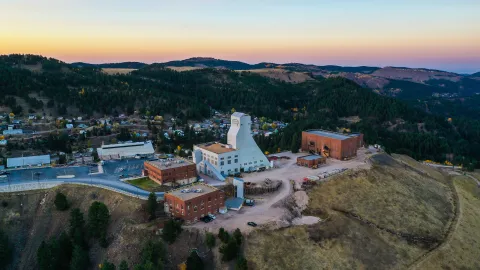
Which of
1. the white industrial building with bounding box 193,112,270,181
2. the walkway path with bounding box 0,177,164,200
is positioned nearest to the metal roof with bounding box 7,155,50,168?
the walkway path with bounding box 0,177,164,200

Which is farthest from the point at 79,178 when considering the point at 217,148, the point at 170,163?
the point at 217,148

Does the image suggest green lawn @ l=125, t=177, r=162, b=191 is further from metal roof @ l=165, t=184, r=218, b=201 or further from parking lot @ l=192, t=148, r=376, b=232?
parking lot @ l=192, t=148, r=376, b=232

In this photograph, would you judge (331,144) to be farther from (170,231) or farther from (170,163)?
(170,231)

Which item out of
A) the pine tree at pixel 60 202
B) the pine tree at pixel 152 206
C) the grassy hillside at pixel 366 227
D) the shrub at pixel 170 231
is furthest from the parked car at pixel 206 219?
the pine tree at pixel 60 202

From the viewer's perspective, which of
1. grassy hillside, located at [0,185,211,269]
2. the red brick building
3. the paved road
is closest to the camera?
grassy hillside, located at [0,185,211,269]

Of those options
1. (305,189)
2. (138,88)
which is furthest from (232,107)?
(305,189)

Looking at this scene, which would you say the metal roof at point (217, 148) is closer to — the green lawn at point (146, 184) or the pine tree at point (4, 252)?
the green lawn at point (146, 184)
